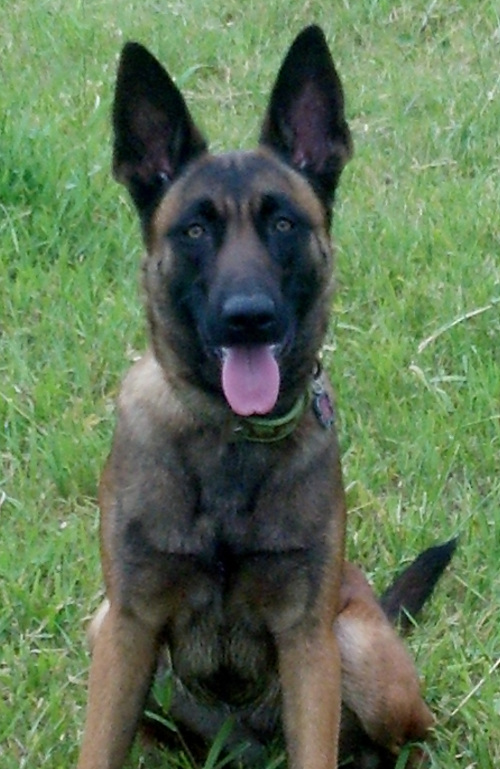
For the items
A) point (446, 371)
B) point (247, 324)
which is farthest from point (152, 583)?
point (446, 371)

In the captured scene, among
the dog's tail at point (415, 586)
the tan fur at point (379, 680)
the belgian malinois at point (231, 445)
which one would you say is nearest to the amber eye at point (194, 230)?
the belgian malinois at point (231, 445)

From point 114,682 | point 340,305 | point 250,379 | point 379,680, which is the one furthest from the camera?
point 340,305

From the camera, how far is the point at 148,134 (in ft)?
10.0

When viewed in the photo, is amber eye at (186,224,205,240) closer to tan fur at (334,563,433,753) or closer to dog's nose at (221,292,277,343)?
dog's nose at (221,292,277,343)

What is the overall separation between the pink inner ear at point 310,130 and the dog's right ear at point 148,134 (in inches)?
7.9

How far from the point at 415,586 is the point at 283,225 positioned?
38.4 inches

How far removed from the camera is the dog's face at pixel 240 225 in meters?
2.83

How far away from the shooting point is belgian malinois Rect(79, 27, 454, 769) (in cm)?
288

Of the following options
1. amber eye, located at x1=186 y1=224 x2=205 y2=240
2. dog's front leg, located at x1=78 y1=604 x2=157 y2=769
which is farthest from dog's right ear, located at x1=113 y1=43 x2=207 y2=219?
dog's front leg, located at x1=78 y1=604 x2=157 y2=769

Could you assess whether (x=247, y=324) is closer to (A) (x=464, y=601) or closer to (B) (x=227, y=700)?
(B) (x=227, y=700)

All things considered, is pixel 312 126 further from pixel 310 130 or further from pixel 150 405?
pixel 150 405

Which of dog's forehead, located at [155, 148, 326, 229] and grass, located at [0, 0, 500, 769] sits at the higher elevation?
dog's forehead, located at [155, 148, 326, 229]

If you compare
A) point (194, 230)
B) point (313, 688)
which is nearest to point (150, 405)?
point (194, 230)

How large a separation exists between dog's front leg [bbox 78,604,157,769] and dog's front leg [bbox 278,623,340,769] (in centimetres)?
28
